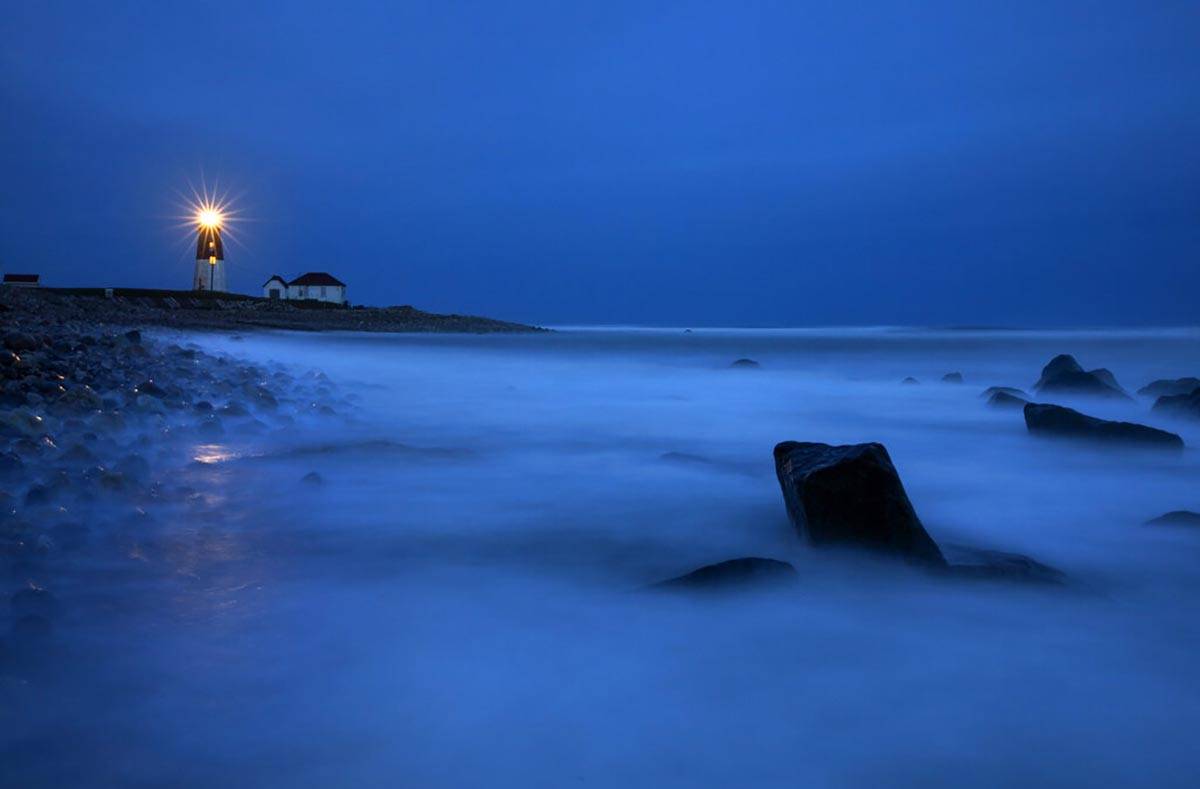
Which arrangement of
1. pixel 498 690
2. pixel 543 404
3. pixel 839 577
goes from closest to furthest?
Answer: 1. pixel 498 690
2. pixel 839 577
3. pixel 543 404

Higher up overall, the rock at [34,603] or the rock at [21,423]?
the rock at [21,423]

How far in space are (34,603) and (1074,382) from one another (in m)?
12.7

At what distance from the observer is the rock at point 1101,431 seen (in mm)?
6004

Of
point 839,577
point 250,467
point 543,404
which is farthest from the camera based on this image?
point 543,404

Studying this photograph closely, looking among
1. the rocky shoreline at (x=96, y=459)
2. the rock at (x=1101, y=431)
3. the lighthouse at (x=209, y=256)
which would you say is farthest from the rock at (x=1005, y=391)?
the lighthouse at (x=209, y=256)

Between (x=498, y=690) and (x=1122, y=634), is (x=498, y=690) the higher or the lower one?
the lower one

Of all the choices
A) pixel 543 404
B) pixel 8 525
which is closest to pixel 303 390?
pixel 543 404

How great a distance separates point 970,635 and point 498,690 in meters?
1.48

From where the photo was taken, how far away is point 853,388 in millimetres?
13977

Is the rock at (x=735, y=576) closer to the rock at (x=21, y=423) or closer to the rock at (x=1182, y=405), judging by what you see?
the rock at (x=21, y=423)

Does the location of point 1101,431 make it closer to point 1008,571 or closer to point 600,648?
point 1008,571

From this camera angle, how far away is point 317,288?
65.8 m

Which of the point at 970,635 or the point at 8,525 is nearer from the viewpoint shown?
the point at 970,635

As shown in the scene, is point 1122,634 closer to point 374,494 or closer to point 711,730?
point 711,730
